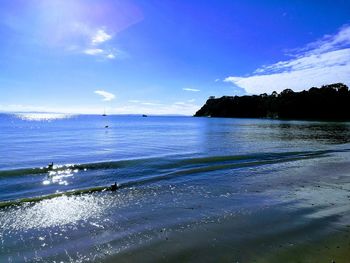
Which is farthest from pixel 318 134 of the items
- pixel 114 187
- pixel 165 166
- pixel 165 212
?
pixel 165 212

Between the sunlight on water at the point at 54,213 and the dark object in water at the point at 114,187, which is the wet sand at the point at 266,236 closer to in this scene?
the sunlight on water at the point at 54,213

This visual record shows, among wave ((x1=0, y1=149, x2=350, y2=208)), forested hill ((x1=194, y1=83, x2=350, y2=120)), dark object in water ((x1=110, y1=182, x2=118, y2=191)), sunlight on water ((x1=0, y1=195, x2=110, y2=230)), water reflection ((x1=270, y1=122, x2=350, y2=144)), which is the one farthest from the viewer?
forested hill ((x1=194, y1=83, x2=350, y2=120))

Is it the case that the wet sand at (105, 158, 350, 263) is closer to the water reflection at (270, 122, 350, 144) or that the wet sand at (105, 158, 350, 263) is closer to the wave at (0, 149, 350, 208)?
the wave at (0, 149, 350, 208)

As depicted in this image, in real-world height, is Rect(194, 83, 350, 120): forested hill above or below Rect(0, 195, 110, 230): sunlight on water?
above

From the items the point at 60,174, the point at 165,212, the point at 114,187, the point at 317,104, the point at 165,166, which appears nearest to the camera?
the point at 165,212

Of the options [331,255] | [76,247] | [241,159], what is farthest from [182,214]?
[241,159]

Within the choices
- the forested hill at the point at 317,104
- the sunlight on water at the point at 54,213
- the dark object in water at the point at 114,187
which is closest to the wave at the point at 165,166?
the dark object in water at the point at 114,187

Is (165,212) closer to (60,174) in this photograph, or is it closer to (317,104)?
(60,174)

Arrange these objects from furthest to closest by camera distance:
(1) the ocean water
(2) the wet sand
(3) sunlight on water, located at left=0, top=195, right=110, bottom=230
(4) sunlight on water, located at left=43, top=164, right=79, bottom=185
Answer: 1. (4) sunlight on water, located at left=43, top=164, right=79, bottom=185
2. (3) sunlight on water, located at left=0, top=195, right=110, bottom=230
3. (1) the ocean water
4. (2) the wet sand

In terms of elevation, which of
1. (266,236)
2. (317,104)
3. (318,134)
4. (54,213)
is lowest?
(54,213)

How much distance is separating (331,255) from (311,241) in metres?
0.92

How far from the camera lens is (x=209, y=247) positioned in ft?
27.6

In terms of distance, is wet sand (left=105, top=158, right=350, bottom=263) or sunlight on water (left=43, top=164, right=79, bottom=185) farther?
Result: sunlight on water (left=43, top=164, right=79, bottom=185)

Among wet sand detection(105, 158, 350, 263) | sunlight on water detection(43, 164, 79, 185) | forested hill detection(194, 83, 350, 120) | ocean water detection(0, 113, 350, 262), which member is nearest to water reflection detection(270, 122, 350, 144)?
ocean water detection(0, 113, 350, 262)
